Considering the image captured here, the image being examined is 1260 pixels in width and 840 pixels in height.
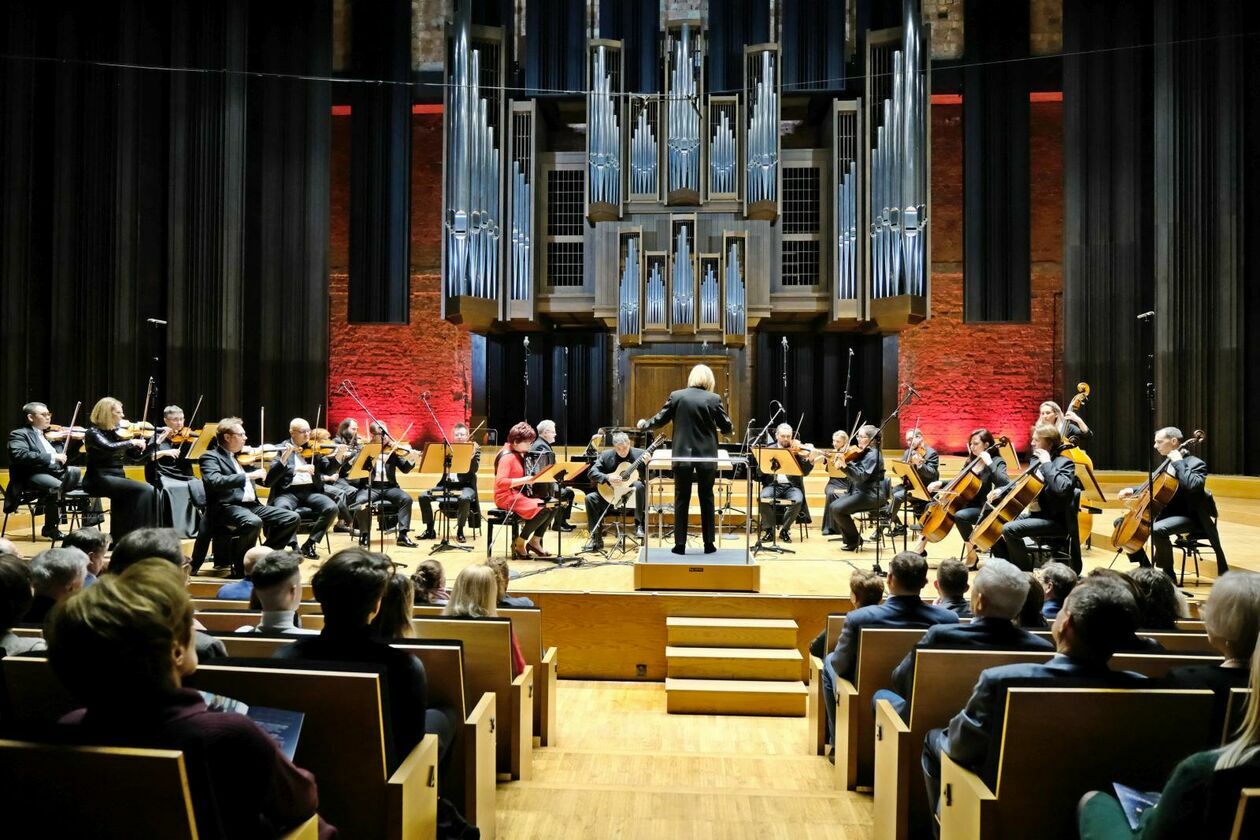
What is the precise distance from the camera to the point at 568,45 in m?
11.2

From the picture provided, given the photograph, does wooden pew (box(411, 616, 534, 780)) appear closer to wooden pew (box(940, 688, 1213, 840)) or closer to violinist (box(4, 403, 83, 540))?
wooden pew (box(940, 688, 1213, 840))

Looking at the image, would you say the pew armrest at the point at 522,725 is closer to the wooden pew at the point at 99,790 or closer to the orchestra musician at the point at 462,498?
the wooden pew at the point at 99,790

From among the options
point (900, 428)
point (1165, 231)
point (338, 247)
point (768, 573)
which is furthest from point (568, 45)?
point (768, 573)

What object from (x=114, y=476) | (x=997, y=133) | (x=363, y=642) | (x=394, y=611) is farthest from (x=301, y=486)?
(x=997, y=133)

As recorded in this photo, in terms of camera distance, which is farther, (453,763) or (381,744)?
(453,763)

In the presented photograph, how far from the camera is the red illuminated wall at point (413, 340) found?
37.7 ft

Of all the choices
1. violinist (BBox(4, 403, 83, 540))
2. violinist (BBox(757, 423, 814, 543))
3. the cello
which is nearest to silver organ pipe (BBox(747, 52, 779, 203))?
violinist (BBox(757, 423, 814, 543))

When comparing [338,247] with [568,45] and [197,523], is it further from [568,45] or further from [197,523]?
[197,523]

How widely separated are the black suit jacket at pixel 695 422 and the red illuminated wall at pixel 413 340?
266 inches

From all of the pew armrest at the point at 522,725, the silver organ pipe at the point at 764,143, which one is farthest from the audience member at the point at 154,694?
the silver organ pipe at the point at 764,143

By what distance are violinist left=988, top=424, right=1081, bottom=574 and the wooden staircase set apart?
59.0 inches

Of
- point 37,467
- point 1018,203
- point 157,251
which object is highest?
point 1018,203

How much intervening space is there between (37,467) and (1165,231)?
10.4 metres

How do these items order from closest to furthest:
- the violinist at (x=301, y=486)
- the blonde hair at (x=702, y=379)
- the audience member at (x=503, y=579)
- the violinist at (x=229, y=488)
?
1. the audience member at (x=503, y=579)
2. the blonde hair at (x=702, y=379)
3. the violinist at (x=229, y=488)
4. the violinist at (x=301, y=486)
